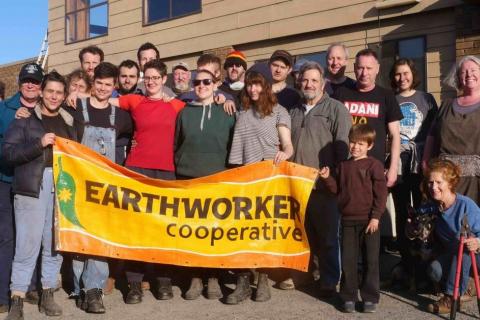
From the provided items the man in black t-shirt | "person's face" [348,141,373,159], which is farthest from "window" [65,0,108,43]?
"person's face" [348,141,373,159]

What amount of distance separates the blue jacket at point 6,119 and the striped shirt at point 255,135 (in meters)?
2.05

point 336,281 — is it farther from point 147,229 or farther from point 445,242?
point 147,229

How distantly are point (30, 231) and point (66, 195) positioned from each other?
0.48 metres

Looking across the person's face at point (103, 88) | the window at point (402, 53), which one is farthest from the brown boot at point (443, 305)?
the window at point (402, 53)

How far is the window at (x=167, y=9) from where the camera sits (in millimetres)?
13711

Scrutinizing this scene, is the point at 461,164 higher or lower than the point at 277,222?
higher

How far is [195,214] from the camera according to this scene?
571cm

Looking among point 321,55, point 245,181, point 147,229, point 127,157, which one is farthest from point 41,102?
point 321,55

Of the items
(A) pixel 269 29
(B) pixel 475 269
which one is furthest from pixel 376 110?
(A) pixel 269 29

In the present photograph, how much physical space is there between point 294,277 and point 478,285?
1.89m

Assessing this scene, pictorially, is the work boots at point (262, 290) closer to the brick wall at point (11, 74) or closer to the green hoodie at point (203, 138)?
the green hoodie at point (203, 138)

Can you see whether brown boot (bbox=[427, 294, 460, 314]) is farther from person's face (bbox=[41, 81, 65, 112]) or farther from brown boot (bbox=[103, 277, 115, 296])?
person's face (bbox=[41, 81, 65, 112])

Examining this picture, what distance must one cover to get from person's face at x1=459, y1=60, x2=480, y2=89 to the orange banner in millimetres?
1731

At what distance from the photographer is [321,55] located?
11430mm
